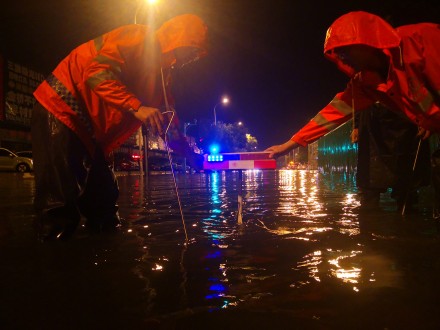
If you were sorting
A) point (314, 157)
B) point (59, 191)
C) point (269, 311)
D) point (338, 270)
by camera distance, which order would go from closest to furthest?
point (269, 311)
point (338, 270)
point (59, 191)
point (314, 157)

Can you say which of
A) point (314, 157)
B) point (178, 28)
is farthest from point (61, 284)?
point (314, 157)

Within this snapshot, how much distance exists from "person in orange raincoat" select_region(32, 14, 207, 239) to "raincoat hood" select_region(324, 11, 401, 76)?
1.05 meters

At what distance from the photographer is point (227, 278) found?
8.46 ft

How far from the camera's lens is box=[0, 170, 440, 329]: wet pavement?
1.96 metres

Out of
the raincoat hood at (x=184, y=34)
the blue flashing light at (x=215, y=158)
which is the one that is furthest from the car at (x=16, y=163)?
the raincoat hood at (x=184, y=34)

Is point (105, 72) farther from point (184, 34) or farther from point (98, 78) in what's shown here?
point (184, 34)

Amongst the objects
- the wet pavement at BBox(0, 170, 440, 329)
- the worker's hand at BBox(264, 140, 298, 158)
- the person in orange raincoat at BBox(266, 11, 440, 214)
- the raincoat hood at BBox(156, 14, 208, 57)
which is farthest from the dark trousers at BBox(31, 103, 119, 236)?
the person in orange raincoat at BBox(266, 11, 440, 214)

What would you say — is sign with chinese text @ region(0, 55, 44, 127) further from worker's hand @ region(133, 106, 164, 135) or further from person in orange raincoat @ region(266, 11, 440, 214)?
person in orange raincoat @ region(266, 11, 440, 214)

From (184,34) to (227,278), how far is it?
6.60ft

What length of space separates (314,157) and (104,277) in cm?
7456

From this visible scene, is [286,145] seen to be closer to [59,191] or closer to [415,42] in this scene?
[415,42]

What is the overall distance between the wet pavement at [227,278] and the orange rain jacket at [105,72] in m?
1.04

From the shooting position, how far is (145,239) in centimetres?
386

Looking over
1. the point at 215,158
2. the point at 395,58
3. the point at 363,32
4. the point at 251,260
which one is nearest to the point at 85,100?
the point at 215,158
